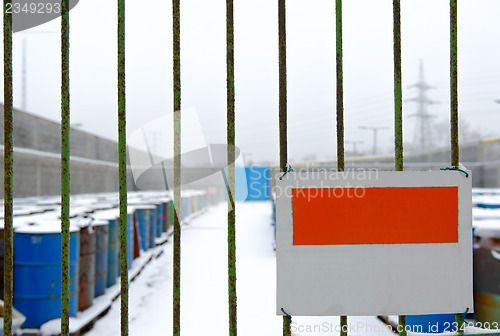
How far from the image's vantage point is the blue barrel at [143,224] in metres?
7.02

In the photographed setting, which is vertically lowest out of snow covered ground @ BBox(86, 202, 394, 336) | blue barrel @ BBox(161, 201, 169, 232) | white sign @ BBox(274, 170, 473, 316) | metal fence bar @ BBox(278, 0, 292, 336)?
snow covered ground @ BBox(86, 202, 394, 336)

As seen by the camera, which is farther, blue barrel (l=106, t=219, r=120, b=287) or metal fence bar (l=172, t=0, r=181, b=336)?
blue barrel (l=106, t=219, r=120, b=287)

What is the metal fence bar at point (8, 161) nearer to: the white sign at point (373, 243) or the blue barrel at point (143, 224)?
the white sign at point (373, 243)

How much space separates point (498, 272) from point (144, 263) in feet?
17.8

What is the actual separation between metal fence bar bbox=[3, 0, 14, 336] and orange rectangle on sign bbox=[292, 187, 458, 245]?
1205mm

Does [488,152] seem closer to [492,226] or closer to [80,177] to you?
[492,226]

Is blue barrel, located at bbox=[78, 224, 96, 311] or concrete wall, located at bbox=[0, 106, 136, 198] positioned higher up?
Result: concrete wall, located at bbox=[0, 106, 136, 198]

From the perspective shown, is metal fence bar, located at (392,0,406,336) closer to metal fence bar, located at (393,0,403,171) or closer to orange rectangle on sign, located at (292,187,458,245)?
metal fence bar, located at (393,0,403,171)

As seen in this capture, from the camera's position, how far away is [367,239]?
150 centimetres

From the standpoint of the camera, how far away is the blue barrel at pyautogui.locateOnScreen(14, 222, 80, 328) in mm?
3527

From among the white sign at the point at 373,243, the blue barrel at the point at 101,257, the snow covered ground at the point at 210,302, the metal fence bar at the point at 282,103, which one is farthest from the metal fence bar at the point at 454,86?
the blue barrel at the point at 101,257

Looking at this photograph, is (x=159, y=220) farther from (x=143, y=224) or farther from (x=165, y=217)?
(x=143, y=224)

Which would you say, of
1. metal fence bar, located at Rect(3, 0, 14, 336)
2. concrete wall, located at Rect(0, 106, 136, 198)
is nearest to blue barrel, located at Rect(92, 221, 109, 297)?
metal fence bar, located at Rect(3, 0, 14, 336)

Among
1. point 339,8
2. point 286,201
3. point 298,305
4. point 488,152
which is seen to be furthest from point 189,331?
point 488,152
